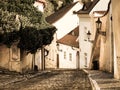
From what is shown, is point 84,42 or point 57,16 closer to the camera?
point 84,42

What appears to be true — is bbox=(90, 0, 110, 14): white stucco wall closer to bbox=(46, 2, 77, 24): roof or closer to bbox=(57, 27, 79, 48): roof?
bbox=(57, 27, 79, 48): roof

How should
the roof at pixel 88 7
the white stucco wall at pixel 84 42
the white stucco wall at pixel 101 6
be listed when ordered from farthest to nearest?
the white stucco wall at pixel 84 42 < the roof at pixel 88 7 < the white stucco wall at pixel 101 6

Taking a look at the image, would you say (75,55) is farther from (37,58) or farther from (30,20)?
(30,20)

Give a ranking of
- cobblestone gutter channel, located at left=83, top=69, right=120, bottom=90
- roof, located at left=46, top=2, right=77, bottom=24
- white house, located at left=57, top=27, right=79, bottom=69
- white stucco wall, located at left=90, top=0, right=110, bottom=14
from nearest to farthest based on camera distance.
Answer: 1. cobblestone gutter channel, located at left=83, top=69, right=120, bottom=90
2. white stucco wall, located at left=90, top=0, right=110, bottom=14
3. white house, located at left=57, top=27, right=79, bottom=69
4. roof, located at left=46, top=2, right=77, bottom=24

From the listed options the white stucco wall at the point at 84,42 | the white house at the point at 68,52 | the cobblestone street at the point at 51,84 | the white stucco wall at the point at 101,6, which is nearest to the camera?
the cobblestone street at the point at 51,84

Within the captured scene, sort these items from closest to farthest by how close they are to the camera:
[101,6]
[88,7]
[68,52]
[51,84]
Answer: [51,84], [101,6], [88,7], [68,52]

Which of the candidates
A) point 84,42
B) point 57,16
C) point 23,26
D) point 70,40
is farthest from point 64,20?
point 23,26

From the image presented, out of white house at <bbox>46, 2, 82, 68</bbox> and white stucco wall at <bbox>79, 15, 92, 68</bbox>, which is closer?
white stucco wall at <bbox>79, 15, 92, 68</bbox>

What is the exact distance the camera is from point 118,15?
1780cm

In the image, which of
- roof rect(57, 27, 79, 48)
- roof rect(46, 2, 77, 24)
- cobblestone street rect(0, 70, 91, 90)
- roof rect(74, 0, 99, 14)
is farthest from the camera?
roof rect(46, 2, 77, 24)

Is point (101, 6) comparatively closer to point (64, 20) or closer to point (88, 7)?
point (88, 7)

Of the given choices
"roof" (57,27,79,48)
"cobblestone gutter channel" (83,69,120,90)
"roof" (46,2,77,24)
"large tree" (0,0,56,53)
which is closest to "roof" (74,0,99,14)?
"roof" (57,27,79,48)

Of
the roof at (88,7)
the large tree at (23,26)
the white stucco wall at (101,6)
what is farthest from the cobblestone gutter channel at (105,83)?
the roof at (88,7)

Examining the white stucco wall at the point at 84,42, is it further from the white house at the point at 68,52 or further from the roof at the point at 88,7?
the white house at the point at 68,52
